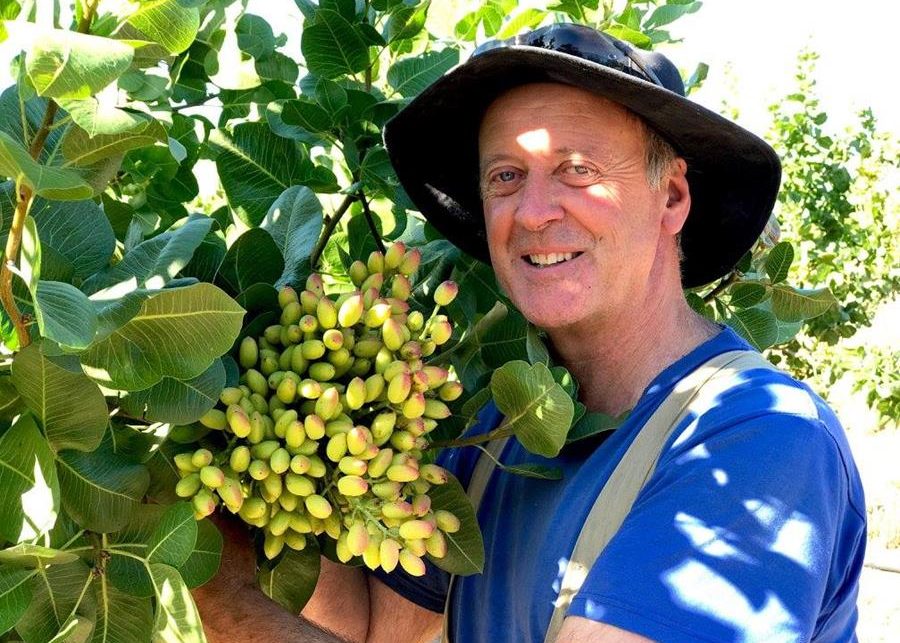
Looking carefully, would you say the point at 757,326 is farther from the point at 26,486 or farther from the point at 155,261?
the point at 26,486

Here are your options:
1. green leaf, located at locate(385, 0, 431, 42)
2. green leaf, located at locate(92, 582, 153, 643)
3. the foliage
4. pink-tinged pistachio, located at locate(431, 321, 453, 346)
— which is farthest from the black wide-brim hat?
the foliage

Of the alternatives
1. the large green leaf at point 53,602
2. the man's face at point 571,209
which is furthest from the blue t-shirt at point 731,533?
the large green leaf at point 53,602

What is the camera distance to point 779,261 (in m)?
2.01

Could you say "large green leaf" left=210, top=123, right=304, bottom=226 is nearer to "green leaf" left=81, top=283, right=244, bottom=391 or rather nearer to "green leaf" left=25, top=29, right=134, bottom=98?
"green leaf" left=81, top=283, right=244, bottom=391

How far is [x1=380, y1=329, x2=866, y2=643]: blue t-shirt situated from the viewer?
4.19 feet

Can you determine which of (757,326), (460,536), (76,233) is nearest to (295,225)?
(76,233)

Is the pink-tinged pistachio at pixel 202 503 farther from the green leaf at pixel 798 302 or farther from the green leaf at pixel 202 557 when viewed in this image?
the green leaf at pixel 798 302

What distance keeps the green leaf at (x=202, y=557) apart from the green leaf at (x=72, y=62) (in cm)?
60

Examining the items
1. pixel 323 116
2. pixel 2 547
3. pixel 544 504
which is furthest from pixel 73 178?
pixel 544 504

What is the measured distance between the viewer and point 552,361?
6.12ft

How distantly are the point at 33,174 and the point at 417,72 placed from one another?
1006 millimetres

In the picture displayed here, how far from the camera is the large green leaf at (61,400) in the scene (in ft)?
3.55

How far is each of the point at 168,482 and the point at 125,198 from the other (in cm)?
77

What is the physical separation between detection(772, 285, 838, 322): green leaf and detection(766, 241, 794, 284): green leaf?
0.02 meters
